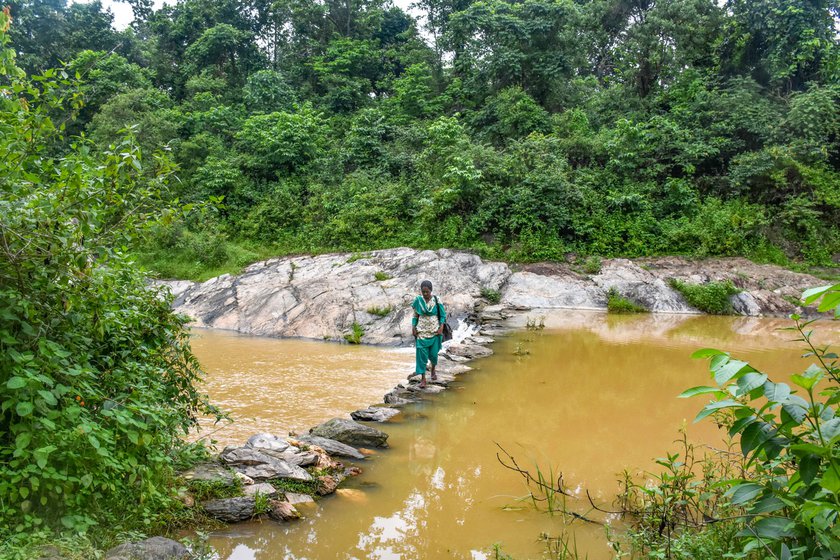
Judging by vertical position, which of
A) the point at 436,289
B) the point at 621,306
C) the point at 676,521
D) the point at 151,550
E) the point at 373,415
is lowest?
the point at 676,521

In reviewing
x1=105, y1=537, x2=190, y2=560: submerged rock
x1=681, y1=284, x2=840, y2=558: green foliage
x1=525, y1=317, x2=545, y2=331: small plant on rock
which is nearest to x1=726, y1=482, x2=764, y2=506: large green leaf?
x1=681, y1=284, x2=840, y2=558: green foliage

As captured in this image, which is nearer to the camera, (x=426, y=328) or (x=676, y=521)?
(x=676, y=521)

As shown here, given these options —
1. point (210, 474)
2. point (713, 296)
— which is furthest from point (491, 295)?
point (210, 474)

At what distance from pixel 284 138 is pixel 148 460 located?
18213 mm

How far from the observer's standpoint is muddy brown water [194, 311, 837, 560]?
3.23m

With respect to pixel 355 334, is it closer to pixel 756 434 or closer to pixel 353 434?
pixel 353 434

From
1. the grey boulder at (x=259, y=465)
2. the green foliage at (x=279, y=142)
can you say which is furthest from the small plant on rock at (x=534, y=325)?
the green foliage at (x=279, y=142)

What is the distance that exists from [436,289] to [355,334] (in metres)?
3.06

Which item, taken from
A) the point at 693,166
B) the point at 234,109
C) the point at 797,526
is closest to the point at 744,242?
the point at 693,166

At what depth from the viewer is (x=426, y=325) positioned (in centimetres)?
673

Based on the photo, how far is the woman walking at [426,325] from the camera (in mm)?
6715

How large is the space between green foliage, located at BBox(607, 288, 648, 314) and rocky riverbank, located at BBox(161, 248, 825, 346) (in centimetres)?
14

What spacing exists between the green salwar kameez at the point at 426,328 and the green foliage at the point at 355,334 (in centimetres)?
423

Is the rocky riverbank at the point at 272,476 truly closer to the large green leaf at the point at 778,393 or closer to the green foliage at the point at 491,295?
the large green leaf at the point at 778,393
